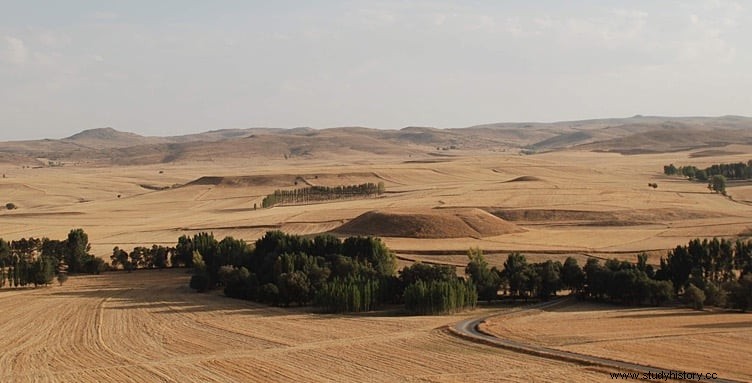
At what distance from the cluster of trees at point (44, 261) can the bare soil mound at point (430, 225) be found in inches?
1444

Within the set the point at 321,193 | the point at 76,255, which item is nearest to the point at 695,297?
the point at 76,255

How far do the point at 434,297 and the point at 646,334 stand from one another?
18801mm

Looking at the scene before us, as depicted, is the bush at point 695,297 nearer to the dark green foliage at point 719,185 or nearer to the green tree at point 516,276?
the green tree at point 516,276

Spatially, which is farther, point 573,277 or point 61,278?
point 61,278

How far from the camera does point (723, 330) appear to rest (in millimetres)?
52219

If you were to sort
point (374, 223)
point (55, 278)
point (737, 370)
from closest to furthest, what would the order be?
1. point (737, 370)
2. point (55, 278)
3. point (374, 223)

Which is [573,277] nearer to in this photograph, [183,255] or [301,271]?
[301,271]

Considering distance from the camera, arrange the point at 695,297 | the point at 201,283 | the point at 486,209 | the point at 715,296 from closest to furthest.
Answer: the point at 695,297 < the point at 715,296 < the point at 201,283 < the point at 486,209

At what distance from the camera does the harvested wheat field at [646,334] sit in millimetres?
42906

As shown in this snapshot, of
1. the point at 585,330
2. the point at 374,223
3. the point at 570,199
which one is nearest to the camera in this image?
the point at 585,330

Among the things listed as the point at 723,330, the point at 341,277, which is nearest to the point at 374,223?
the point at 341,277

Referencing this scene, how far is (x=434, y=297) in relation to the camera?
65125 mm

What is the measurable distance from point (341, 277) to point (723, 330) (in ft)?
112

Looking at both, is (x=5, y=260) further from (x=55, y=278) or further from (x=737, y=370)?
(x=737, y=370)
